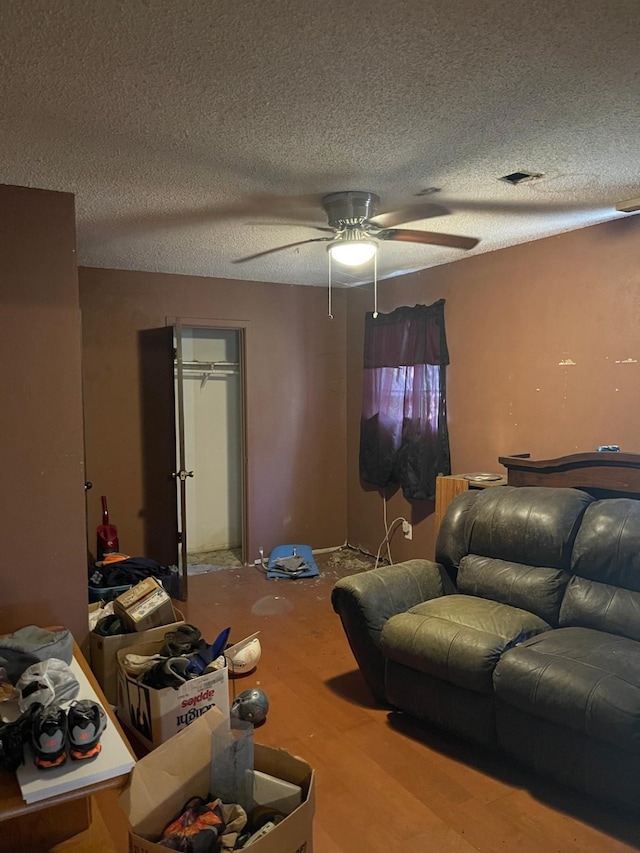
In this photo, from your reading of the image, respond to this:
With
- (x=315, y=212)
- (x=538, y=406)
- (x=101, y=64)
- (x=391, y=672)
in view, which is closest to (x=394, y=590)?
(x=391, y=672)

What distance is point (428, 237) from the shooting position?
9.33 feet

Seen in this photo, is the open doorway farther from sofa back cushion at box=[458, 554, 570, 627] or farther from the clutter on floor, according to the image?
sofa back cushion at box=[458, 554, 570, 627]

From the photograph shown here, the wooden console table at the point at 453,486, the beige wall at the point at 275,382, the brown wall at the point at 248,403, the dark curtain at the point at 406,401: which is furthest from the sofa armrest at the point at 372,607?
the brown wall at the point at 248,403

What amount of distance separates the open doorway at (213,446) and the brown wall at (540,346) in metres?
1.52

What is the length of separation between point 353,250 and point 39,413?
160 cm

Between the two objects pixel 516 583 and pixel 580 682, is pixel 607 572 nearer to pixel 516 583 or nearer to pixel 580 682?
pixel 516 583

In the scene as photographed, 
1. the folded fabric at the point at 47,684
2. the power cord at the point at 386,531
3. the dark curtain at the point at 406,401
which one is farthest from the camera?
the power cord at the point at 386,531

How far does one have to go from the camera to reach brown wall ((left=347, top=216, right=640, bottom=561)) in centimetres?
330

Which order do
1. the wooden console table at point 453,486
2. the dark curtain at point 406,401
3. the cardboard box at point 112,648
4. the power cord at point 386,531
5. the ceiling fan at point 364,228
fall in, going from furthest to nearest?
1. the power cord at point 386,531
2. the dark curtain at point 406,401
3. the wooden console table at point 453,486
4. the ceiling fan at point 364,228
5. the cardboard box at point 112,648

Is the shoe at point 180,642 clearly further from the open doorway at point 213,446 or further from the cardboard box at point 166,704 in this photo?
the open doorway at point 213,446

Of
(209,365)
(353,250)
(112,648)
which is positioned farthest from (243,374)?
(112,648)

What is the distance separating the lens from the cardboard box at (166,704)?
216 centimetres

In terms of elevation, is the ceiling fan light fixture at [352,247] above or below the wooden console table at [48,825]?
above

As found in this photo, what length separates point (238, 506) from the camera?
554 cm
